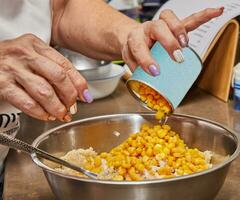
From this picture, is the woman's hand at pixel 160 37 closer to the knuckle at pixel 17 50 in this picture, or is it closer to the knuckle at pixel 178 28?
the knuckle at pixel 178 28

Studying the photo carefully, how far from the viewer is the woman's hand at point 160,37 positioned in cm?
103

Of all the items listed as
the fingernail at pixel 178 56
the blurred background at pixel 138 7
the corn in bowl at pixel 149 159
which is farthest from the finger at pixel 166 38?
the blurred background at pixel 138 7

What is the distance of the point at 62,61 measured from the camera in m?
0.96

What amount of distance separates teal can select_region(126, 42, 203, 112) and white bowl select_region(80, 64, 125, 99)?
59 cm

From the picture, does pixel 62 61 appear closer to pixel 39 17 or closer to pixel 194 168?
pixel 194 168

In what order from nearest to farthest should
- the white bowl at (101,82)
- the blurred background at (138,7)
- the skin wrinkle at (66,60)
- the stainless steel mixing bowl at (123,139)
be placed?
the stainless steel mixing bowl at (123,139) → the skin wrinkle at (66,60) → the white bowl at (101,82) → the blurred background at (138,7)

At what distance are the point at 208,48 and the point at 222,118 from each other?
242 millimetres

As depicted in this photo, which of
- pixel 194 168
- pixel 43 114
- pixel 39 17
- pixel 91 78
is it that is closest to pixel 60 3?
pixel 39 17

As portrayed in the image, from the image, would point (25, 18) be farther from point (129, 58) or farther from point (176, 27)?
point (176, 27)

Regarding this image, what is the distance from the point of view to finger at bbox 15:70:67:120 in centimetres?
93

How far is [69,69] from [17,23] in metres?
0.46

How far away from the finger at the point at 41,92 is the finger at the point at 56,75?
1 cm

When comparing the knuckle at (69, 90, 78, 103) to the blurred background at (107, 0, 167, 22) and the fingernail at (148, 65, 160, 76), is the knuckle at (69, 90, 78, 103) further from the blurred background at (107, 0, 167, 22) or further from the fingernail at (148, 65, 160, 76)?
the blurred background at (107, 0, 167, 22)

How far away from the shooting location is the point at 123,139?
1.17m
